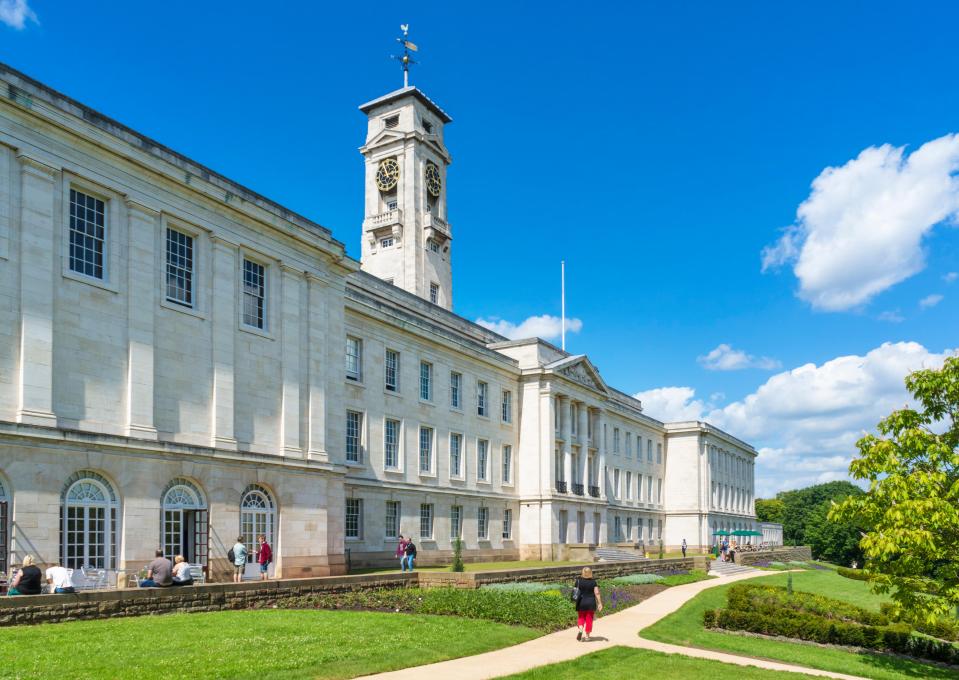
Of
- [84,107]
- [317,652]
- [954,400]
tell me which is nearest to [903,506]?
[954,400]

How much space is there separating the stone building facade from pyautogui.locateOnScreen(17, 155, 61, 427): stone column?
0.04 meters

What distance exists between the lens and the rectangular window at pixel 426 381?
4356 cm

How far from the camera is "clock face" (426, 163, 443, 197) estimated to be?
68.9 metres

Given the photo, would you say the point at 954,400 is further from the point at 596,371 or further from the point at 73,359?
the point at 596,371

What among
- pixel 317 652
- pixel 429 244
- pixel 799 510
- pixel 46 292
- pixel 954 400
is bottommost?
pixel 799 510

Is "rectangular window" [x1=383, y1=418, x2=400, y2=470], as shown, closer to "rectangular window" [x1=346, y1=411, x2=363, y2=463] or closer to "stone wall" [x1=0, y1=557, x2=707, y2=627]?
"rectangular window" [x1=346, y1=411, x2=363, y2=463]

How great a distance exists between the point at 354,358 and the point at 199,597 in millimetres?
17944

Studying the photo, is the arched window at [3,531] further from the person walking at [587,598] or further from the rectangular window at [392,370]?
the rectangular window at [392,370]

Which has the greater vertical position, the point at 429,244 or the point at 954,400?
the point at 429,244

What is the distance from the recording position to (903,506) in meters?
17.6

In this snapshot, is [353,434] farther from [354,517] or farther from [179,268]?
[179,268]

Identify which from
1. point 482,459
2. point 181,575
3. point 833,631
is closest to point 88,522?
point 181,575

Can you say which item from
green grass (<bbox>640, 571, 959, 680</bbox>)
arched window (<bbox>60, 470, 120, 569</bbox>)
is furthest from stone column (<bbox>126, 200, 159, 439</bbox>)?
green grass (<bbox>640, 571, 959, 680</bbox>)

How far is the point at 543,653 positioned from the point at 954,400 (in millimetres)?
10839
